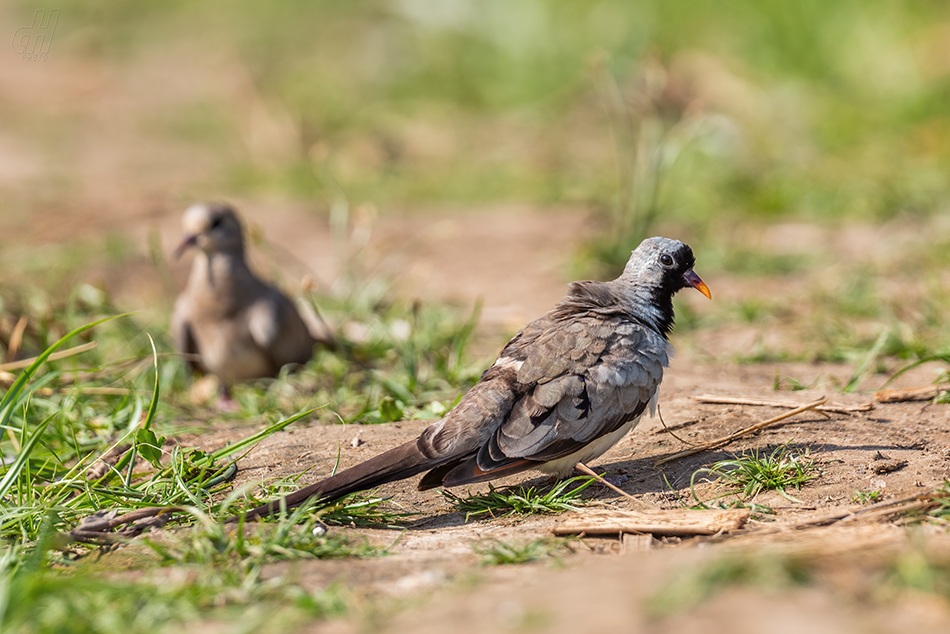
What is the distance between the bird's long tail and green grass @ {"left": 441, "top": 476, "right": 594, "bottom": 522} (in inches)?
9.7

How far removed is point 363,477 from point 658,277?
4.85ft

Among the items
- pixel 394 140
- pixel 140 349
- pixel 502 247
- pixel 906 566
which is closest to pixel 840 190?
pixel 502 247

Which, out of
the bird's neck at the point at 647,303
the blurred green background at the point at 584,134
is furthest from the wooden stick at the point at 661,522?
the blurred green background at the point at 584,134

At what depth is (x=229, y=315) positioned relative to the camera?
5.45 metres

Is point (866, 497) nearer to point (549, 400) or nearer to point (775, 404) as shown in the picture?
point (775, 404)

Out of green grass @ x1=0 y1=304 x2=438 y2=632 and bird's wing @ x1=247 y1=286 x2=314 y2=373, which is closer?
green grass @ x1=0 y1=304 x2=438 y2=632

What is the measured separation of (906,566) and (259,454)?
8.03 ft

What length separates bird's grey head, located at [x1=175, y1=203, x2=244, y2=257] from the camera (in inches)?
214

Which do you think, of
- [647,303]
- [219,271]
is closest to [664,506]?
[647,303]

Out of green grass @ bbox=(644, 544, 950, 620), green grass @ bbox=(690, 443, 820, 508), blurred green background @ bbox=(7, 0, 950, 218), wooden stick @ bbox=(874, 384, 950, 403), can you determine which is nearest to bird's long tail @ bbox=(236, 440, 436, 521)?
green grass @ bbox=(690, 443, 820, 508)

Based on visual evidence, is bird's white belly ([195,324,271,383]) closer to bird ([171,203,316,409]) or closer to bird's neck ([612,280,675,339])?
bird ([171,203,316,409])

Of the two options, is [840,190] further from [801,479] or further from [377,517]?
[377,517]

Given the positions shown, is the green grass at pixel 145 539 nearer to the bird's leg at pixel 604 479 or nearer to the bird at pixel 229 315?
the bird's leg at pixel 604 479

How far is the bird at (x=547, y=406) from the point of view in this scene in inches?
124
